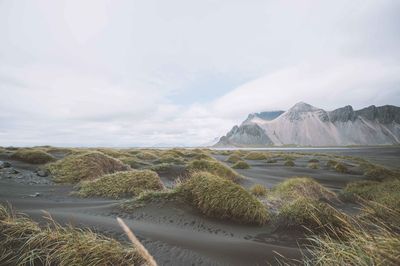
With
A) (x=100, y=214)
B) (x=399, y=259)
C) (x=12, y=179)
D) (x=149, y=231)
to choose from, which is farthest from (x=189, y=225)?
(x=12, y=179)

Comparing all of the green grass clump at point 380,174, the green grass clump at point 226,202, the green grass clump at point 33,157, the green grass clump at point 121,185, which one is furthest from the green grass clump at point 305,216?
the green grass clump at point 380,174

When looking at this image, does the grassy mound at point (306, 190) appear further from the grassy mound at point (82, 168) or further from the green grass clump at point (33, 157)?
the green grass clump at point (33, 157)

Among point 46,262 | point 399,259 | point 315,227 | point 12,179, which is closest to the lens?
point 399,259

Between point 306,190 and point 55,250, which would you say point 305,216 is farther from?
point 306,190

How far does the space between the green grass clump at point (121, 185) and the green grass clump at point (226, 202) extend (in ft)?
10.4

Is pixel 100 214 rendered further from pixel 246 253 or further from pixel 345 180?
pixel 345 180

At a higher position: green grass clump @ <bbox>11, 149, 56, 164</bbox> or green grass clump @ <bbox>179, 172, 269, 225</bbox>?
green grass clump @ <bbox>11, 149, 56, 164</bbox>

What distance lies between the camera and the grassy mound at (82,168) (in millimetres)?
12602

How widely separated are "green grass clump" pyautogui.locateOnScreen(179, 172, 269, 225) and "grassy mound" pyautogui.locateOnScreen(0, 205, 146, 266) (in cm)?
334

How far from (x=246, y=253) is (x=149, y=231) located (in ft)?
7.18

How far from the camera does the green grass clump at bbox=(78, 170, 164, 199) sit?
375 inches

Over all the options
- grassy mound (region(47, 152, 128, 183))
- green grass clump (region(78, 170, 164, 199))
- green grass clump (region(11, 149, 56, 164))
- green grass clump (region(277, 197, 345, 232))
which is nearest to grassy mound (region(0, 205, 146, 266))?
green grass clump (region(277, 197, 345, 232))

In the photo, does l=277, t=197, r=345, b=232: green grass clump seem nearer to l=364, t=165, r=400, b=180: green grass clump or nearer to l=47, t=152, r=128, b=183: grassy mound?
l=47, t=152, r=128, b=183: grassy mound

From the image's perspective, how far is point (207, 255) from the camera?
4535 millimetres
